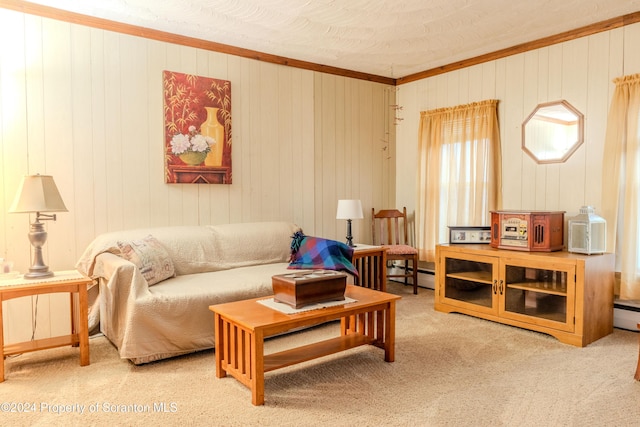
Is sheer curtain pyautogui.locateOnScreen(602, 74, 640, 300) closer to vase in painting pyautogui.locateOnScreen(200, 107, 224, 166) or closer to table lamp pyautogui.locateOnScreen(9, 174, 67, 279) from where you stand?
vase in painting pyautogui.locateOnScreen(200, 107, 224, 166)

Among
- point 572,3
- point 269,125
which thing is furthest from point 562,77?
point 269,125

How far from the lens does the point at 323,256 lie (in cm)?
374

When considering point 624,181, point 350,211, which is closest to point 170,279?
point 350,211

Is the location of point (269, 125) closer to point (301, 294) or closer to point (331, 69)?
point (331, 69)

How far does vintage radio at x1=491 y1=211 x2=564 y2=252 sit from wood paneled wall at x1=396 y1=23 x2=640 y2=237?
377mm

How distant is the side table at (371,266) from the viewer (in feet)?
13.8

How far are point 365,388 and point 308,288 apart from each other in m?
0.63

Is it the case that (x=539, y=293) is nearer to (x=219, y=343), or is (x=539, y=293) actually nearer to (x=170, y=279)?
(x=219, y=343)

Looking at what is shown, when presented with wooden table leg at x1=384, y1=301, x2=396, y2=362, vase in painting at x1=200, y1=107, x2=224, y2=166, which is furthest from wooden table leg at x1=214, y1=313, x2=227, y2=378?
vase in painting at x1=200, y1=107, x2=224, y2=166

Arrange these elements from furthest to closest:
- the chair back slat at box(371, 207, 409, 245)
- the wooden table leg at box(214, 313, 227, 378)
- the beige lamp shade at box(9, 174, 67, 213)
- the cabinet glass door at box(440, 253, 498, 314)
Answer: the chair back slat at box(371, 207, 409, 245) < the cabinet glass door at box(440, 253, 498, 314) < the beige lamp shade at box(9, 174, 67, 213) < the wooden table leg at box(214, 313, 227, 378)

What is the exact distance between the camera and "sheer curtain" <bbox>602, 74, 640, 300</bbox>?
3.43m

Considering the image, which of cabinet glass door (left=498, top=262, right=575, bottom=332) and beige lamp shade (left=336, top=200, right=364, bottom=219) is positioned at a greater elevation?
beige lamp shade (left=336, top=200, right=364, bottom=219)

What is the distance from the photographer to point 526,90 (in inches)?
164

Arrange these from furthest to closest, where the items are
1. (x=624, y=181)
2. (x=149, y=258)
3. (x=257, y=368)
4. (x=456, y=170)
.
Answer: (x=456, y=170) → (x=624, y=181) → (x=149, y=258) → (x=257, y=368)
